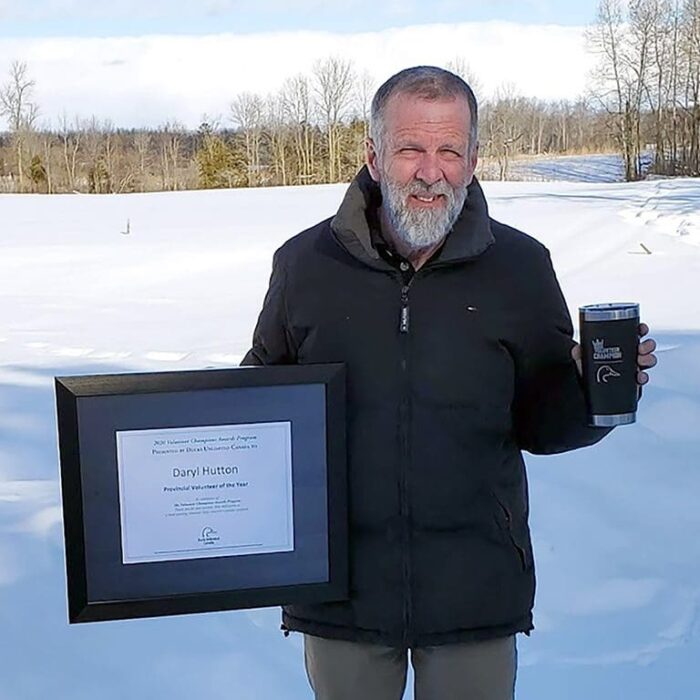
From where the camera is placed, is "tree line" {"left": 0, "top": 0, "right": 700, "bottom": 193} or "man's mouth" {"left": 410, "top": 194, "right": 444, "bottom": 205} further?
"tree line" {"left": 0, "top": 0, "right": 700, "bottom": 193}

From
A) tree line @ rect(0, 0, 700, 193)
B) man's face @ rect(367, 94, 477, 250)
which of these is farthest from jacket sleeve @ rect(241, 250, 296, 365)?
tree line @ rect(0, 0, 700, 193)

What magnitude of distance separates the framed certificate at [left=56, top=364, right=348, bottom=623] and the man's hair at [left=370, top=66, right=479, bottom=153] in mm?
423

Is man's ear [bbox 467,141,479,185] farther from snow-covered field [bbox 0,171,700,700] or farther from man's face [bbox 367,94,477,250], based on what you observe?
snow-covered field [bbox 0,171,700,700]

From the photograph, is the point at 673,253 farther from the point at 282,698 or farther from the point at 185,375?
the point at 185,375

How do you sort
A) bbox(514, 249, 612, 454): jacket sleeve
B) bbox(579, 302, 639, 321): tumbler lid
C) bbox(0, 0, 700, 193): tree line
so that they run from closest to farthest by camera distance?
bbox(579, 302, 639, 321): tumbler lid < bbox(514, 249, 612, 454): jacket sleeve < bbox(0, 0, 700, 193): tree line

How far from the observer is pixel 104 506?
1705 millimetres

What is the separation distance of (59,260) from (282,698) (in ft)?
38.4

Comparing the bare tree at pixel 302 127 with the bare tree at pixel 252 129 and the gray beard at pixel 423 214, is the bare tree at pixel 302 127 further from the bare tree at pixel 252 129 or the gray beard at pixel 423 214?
the gray beard at pixel 423 214

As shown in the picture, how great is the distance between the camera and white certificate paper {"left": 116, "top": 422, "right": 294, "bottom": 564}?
1.71 metres

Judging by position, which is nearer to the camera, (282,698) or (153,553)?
(153,553)

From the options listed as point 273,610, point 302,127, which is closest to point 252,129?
point 302,127

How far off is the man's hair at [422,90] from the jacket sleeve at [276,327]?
0.98ft

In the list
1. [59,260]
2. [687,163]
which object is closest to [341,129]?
[687,163]

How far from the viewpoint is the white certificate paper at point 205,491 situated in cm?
171
